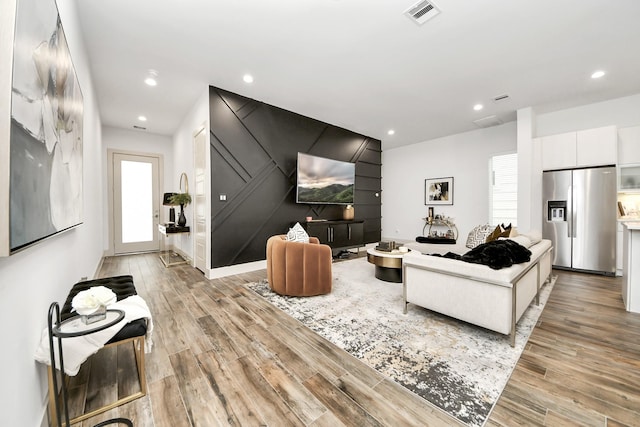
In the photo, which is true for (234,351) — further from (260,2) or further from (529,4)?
(529,4)

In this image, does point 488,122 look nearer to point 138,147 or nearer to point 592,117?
point 592,117

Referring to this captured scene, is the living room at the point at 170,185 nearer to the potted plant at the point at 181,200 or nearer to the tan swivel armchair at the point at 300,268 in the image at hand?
the potted plant at the point at 181,200

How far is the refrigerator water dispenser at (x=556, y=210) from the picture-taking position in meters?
4.36

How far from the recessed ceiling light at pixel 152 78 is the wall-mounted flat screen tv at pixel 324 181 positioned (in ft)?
8.27

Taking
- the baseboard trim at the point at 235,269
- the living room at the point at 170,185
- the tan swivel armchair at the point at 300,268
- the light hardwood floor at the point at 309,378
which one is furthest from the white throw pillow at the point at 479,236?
the baseboard trim at the point at 235,269

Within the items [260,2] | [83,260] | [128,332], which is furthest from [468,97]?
[83,260]

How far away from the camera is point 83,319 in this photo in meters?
1.21

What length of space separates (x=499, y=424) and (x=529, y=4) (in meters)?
3.43

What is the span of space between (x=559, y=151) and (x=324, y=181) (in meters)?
4.35

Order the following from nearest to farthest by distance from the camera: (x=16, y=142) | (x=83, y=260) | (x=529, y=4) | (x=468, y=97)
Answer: (x=16, y=142), (x=529, y=4), (x=83, y=260), (x=468, y=97)

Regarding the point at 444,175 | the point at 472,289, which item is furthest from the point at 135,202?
the point at 444,175

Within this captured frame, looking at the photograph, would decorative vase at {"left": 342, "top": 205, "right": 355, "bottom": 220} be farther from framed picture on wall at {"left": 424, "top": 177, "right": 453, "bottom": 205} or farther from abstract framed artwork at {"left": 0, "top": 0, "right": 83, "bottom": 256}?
abstract framed artwork at {"left": 0, "top": 0, "right": 83, "bottom": 256}

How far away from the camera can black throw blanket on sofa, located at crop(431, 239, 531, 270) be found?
6.79 ft

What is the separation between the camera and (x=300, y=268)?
3.07 meters
